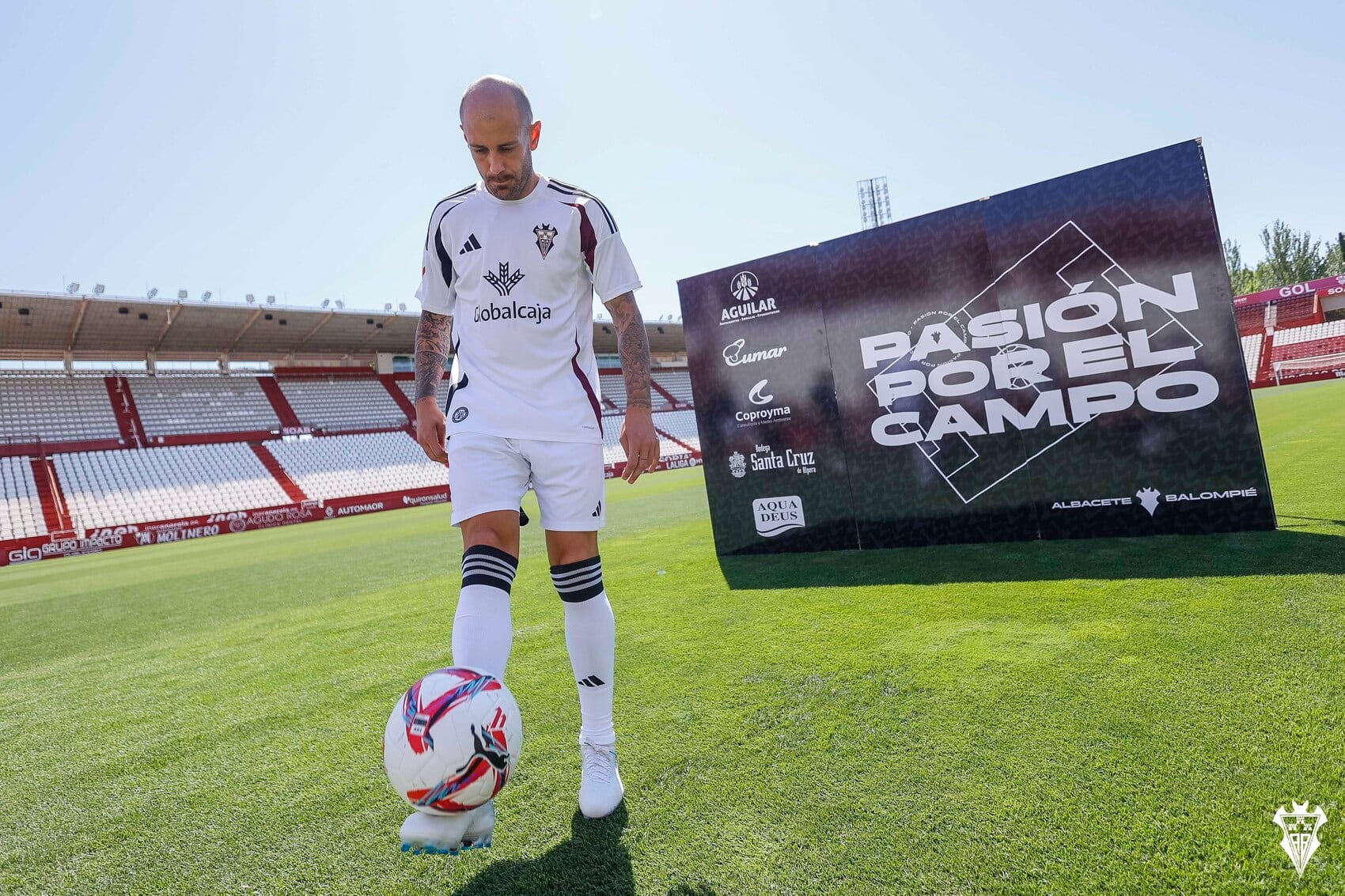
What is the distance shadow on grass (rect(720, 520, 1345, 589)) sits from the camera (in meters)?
3.30

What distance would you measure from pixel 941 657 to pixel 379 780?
193 cm

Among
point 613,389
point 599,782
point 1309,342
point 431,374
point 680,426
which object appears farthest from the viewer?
point 613,389

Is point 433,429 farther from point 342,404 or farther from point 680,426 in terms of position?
point 680,426

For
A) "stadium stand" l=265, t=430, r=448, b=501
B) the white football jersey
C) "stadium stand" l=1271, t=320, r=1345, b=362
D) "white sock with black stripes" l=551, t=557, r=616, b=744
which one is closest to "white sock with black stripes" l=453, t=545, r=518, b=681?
"white sock with black stripes" l=551, t=557, r=616, b=744

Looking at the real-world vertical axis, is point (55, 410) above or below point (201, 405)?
above

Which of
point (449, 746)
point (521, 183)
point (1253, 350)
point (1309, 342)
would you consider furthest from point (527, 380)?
point (1253, 350)

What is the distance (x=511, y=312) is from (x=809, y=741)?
59.4 inches

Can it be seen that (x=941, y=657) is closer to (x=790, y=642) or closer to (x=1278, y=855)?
(x=790, y=642)

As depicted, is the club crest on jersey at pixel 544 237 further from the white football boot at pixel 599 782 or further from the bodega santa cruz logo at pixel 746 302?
the bodega santa cruz logo at pixel 746 302

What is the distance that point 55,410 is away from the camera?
2434cm

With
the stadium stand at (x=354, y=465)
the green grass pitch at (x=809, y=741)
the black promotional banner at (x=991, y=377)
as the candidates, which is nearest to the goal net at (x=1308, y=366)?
the black promotional banner at (x=991, y=377)

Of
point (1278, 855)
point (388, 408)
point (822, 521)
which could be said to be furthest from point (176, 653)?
point (388, 408)

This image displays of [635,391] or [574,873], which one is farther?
[635,391]

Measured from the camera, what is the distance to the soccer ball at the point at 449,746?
1.41m
